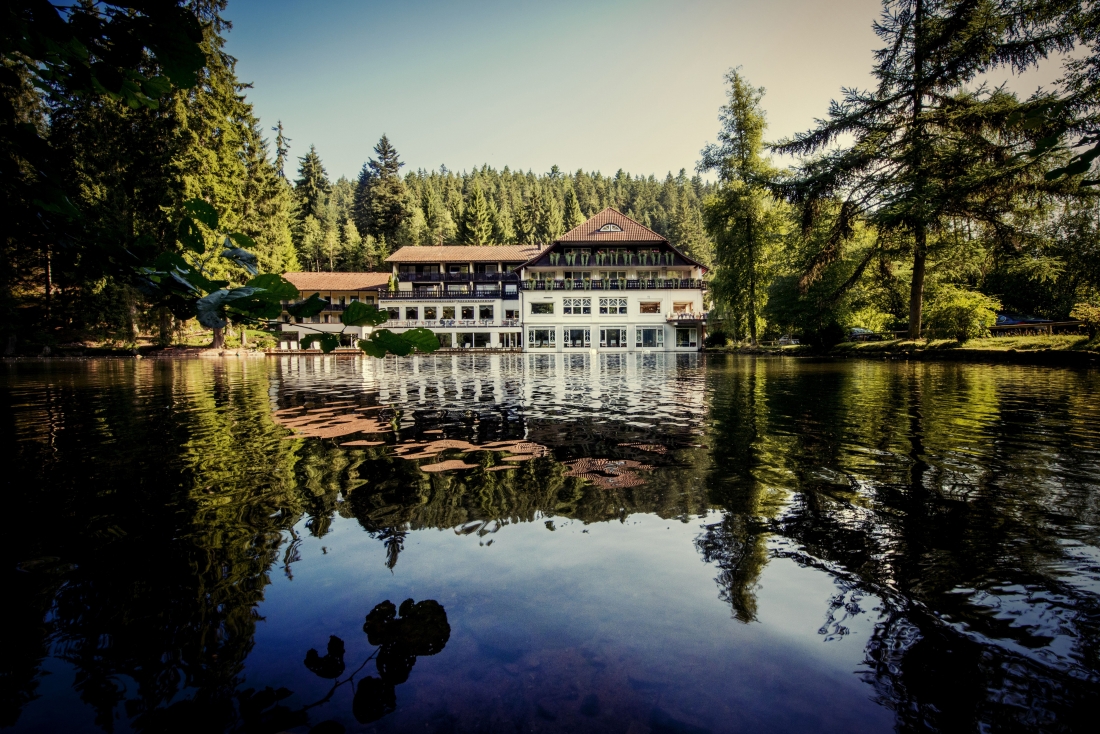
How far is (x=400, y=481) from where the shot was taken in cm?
507

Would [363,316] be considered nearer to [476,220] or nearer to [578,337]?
[578,337]

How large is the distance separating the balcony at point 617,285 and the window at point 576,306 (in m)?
1.08

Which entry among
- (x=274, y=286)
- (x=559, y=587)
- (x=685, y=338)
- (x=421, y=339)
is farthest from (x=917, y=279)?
(x=274, y=286)

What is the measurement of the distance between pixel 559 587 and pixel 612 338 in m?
48.8

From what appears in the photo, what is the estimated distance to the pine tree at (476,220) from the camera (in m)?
68.6

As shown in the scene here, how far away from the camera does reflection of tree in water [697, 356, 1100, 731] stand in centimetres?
204

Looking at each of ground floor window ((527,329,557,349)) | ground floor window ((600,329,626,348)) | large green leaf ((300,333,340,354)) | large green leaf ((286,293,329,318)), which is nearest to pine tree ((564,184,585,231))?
ground floor window ((527,329,557,349))

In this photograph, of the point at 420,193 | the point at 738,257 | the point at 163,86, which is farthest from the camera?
the point at 420,193

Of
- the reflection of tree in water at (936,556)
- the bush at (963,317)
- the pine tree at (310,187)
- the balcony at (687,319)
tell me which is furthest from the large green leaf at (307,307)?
the pine tree at (310,187)

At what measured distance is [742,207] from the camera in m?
34.8

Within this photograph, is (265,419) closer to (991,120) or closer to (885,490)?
(885,490)

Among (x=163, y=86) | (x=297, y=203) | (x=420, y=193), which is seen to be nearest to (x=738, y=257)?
(x=163, y=86)

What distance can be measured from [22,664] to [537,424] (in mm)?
6395

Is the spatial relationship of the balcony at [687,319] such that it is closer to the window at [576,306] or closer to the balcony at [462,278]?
the window at [576,306]
